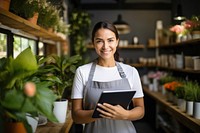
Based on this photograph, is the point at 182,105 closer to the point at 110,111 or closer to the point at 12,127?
the point at 110,111

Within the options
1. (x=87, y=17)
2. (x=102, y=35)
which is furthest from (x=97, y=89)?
(x=87, y=17)

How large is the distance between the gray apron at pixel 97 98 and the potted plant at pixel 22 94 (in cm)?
49

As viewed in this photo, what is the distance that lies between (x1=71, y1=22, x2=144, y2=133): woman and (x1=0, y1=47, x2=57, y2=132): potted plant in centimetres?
44

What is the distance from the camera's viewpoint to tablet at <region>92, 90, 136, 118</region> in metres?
1.33

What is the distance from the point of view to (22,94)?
3.15 feet

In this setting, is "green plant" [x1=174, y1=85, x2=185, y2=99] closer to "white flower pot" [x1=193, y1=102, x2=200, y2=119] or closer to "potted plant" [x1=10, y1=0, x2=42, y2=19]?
"white flower pot" [x1=193, y1=102, x2=200, y2=119]

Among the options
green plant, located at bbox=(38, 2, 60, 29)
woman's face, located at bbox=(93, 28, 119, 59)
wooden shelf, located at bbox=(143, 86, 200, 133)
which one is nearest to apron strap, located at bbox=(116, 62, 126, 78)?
woman's face, located at bbox=(93, 28, 119, 59)

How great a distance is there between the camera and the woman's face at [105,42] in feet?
5.08

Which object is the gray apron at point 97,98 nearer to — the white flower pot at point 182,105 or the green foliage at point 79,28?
the white flower pot at point 182,105

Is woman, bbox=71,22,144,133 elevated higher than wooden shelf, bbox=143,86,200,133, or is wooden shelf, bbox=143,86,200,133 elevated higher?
woman, bbox=71,22,144,133

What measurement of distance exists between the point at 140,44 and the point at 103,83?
15.9 ft

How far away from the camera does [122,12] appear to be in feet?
20.8

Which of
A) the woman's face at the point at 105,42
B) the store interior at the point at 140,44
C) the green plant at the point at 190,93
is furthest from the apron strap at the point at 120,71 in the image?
the green plant at the point at 190,93

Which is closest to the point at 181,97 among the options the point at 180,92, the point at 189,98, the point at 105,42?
the point at 180,92
